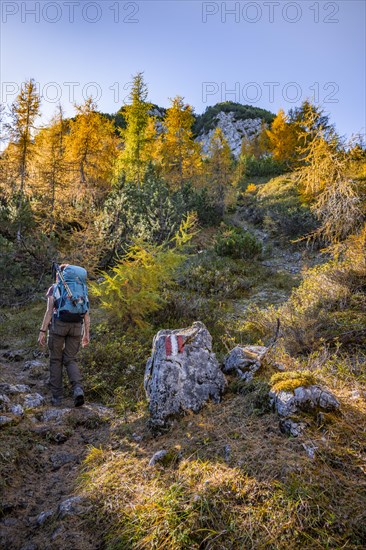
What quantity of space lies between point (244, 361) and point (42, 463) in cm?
249

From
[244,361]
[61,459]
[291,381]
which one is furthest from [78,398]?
[291,381]

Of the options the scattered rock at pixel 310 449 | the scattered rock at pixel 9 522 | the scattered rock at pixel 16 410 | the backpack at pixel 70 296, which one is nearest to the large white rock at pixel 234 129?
the backpack at pixel 70 296

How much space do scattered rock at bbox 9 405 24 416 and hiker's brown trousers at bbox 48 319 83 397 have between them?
657mm

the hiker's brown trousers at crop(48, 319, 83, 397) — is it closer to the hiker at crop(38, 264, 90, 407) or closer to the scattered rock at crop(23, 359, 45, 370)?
the hiker at crop(38, 264, 90, 407)

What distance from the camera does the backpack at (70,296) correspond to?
466 cm

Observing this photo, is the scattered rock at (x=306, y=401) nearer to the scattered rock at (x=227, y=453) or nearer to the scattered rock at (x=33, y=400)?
the scattered rock at (x=227, y=453)

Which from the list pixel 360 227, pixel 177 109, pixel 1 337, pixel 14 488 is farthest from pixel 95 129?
pixel 14 488

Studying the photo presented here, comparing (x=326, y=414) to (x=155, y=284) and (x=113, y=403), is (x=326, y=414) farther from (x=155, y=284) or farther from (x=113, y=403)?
(x=155, y=284)

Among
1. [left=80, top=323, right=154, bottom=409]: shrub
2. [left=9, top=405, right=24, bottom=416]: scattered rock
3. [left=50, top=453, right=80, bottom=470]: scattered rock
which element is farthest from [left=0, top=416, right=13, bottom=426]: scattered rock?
[left=80, top=323, right=154, bottom=409]: shrub

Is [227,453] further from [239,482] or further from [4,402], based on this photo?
[4,402]

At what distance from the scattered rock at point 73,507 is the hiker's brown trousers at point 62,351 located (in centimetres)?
230

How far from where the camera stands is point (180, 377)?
3479 mm

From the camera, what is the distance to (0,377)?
5.14 metres

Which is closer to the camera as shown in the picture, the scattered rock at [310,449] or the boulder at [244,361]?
the scattered rock at [310,449]
